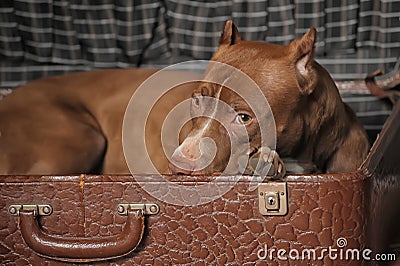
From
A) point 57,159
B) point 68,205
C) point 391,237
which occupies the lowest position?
point 391,237

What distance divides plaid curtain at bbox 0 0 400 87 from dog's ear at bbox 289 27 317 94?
662 mm

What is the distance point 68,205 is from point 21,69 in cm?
106

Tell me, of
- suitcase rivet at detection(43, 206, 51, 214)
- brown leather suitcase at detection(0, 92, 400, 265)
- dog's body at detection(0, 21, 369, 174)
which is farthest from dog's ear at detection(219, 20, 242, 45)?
suitcase rivet at detection(43, 206, 51, 214)

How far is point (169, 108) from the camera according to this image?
1.86 meters

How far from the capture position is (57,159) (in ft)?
5.67

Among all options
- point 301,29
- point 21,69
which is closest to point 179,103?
point 301,29

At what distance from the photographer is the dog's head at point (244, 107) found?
139 cm

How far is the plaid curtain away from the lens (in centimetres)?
215

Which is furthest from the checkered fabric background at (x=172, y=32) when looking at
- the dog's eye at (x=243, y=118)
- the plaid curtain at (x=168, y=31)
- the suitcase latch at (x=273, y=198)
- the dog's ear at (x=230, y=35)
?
the suitcase latch at (x=273, y=198)

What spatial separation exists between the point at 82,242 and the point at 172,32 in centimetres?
105

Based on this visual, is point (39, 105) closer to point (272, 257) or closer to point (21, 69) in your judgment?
point (21, 69)

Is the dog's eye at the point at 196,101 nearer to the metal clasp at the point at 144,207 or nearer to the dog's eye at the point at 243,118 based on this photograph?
the dog's eye at the point at 243,118

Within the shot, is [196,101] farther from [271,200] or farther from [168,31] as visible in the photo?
[168,31]

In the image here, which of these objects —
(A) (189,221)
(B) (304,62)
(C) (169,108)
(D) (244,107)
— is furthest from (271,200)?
(C) (169,108)
